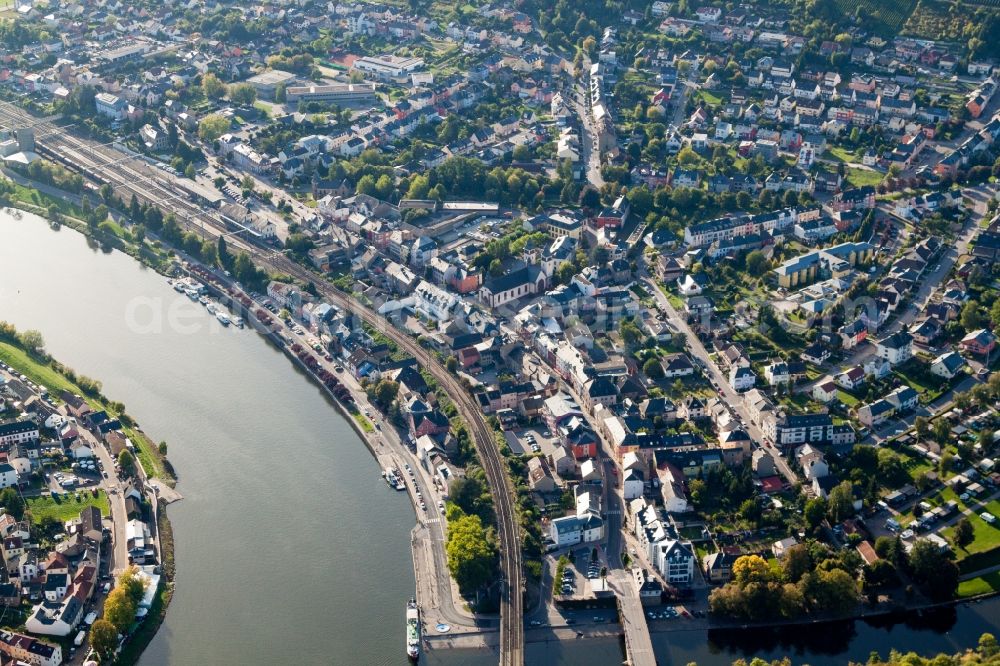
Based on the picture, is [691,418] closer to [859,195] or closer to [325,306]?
[325,306]

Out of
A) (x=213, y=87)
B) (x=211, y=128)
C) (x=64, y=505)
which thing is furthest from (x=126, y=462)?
(x=213, y=87)

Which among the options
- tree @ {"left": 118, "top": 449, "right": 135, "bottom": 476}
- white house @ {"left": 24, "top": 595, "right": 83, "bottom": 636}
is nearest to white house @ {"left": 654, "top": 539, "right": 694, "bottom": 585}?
white house @ {"left": 24, "top": 595, "right": 83, "bottom": 636}

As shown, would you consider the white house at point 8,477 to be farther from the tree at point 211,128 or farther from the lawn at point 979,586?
the tree at point 211,128

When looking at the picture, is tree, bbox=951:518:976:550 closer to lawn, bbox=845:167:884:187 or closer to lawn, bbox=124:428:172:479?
lawn, bbox=124:428:172:479

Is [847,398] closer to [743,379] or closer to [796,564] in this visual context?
[743,379]

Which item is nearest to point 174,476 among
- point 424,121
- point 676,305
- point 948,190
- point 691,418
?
point 691,418

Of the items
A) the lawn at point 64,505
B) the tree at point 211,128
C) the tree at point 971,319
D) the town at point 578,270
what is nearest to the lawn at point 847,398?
the town at point 578,270
